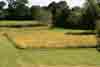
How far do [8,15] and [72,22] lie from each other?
28232 millimetres

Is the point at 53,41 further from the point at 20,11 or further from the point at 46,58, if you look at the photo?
the point at 20,11

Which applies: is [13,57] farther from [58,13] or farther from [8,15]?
[8,15]

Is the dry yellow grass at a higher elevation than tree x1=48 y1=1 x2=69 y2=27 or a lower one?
lower

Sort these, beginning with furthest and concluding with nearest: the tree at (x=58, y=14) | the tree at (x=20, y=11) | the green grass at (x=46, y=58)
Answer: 1. the tree at (x=20, y=11)
2. the tree at (x=58, y=14)
3. the green grass at (x=46, y=58)

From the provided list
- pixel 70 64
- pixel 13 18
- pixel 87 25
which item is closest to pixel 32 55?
pixel 70 64

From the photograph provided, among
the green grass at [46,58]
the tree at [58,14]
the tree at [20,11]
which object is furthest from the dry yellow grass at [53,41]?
the tree at [20,11]

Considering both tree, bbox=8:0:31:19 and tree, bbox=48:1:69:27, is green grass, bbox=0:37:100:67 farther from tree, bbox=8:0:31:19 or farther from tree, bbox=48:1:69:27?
tree, bbox=8:0:31:19

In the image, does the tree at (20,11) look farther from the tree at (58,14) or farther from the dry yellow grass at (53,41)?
the dry yellow grass at (53,41)

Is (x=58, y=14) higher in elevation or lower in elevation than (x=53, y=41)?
higher

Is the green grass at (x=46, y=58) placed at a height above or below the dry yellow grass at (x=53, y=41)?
above

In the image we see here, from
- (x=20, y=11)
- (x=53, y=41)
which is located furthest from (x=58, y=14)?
(x=20, y=11)

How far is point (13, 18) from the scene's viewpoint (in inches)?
2014

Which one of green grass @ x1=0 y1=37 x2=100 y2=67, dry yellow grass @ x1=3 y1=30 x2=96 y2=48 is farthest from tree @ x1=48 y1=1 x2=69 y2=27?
green grass @ x1=0 y1=37 x2=100 y2=67

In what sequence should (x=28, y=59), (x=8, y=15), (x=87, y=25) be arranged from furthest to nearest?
(x=8, y=15) → (x=87, y=25) → (x=28, y=59)
